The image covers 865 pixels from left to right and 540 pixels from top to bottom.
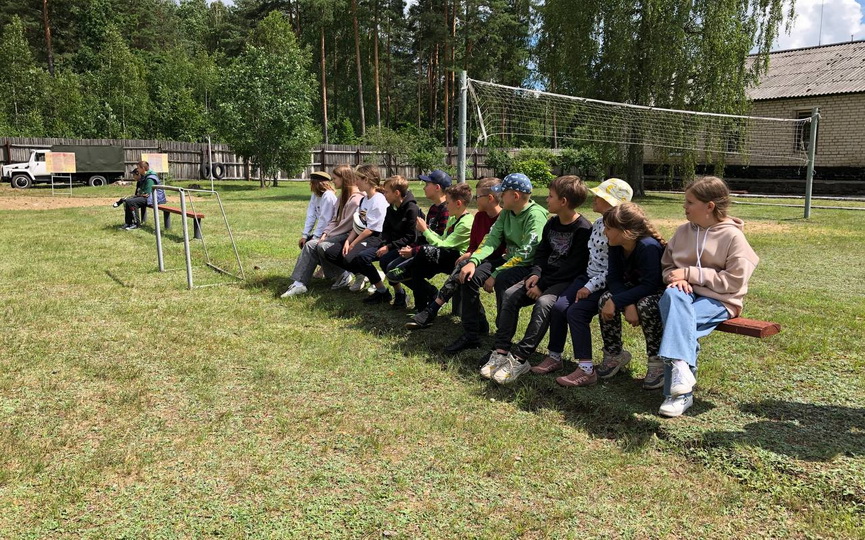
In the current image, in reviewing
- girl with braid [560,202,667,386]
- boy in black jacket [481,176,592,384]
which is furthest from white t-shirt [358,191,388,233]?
girl with braid [560,202,667,386]

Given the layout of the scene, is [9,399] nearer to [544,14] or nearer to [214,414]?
[214,414]

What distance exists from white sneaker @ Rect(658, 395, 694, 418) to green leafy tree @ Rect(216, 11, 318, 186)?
82.0ft

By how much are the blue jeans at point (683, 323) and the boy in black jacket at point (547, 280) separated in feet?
2.70

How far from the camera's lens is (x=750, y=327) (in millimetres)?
3641

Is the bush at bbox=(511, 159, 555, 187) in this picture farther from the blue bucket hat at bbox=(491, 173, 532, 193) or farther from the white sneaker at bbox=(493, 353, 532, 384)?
the white sneaker at bbox=(493, 353, 532, 384)

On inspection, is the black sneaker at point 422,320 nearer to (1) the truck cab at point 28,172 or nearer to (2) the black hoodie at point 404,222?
(2) the black hoodie at point 404,222

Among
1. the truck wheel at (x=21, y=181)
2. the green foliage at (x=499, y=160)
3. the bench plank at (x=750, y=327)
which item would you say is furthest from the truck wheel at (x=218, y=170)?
the bench plank at (x=750, y=327)

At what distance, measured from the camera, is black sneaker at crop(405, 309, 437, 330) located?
5.42m

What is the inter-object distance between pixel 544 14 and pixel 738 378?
21.4 metres

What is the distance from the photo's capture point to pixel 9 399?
12.7ft

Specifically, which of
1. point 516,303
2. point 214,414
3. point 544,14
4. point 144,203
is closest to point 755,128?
point 544,14

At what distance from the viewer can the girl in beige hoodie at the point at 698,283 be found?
363 centimetres

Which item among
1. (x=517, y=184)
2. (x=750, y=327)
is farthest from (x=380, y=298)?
(x=750, y=327)

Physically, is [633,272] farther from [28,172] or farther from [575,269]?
[28,172]
